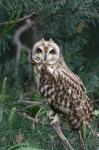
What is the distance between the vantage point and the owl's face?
4.75m

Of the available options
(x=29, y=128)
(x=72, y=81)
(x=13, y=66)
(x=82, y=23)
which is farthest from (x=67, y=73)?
(x=13, y=66)

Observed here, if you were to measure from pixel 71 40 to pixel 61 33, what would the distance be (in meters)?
0.17

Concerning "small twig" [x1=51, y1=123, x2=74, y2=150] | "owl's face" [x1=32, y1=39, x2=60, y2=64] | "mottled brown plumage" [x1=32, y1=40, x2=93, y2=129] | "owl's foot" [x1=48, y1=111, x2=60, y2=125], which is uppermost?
"owl's face" [x1=32, y1=39, x2=60, y2=64]

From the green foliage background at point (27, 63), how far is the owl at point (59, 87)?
7 cm

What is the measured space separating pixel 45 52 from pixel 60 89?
0.68ft

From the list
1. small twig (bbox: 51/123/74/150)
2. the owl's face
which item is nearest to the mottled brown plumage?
the owl's face

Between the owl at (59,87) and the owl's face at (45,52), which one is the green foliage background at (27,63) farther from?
the owl's face at (45,52)

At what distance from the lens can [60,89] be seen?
4820 millimetres

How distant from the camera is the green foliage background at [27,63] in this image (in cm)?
454

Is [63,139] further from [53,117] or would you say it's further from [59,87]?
[59,87]

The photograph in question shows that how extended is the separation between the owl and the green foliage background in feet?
0.22

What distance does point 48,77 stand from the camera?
15.8ft

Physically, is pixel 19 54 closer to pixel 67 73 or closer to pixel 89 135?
pixel 67 73

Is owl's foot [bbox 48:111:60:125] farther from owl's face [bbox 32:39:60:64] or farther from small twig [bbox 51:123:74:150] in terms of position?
owl's face [bbox 32:39:60:64]
